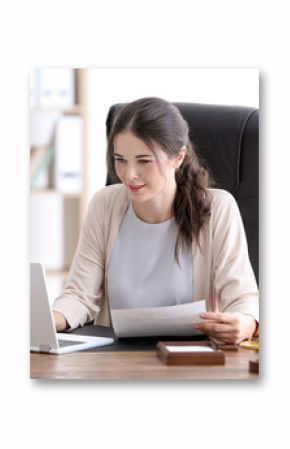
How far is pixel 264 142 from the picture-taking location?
2572 mm

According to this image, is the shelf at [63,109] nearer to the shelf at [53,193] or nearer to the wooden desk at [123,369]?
the shelf at [53,193]

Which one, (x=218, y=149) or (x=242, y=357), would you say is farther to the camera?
(x=218, y=149)

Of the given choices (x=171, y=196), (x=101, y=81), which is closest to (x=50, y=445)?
(x=171, y=196)

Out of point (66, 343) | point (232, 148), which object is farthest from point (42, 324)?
point (232, 148)

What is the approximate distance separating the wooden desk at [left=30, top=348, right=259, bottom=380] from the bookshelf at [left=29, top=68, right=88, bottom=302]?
215 millimetres

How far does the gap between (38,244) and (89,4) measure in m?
A: 0.58

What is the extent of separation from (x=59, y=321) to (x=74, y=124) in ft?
1.68

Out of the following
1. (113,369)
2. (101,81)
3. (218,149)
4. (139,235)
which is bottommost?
(113,369)

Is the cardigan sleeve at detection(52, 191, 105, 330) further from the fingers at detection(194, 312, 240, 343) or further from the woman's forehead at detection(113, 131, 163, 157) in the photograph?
the fingers at detection(194, 312, 240, 343)

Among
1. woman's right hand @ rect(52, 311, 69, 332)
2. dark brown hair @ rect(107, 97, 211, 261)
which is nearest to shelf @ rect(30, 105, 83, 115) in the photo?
dark brown hair @ rect(107, 97, 211, 261)

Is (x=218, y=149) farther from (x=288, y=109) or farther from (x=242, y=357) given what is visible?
(x=242, y=357)

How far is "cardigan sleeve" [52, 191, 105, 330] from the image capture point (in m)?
2.72

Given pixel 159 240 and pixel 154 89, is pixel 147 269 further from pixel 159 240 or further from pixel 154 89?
pixel 154 89

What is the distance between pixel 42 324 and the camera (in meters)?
2.52
